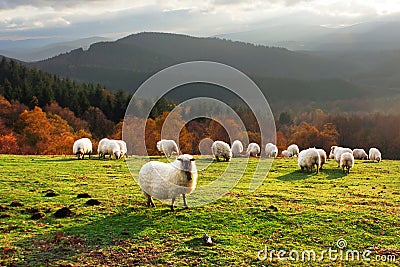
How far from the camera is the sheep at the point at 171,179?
1537 centimetres

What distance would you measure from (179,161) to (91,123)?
76641 millimetres

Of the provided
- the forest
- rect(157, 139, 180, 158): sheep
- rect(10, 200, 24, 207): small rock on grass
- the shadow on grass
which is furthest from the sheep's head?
the forest

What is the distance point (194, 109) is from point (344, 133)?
139 ft

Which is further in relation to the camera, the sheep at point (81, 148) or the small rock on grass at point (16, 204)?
the sheep at point (81, 148)

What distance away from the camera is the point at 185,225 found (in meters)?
13.9

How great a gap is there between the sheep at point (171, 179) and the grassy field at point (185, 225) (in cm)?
68

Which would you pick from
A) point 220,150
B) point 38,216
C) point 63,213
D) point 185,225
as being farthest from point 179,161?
point 220,150

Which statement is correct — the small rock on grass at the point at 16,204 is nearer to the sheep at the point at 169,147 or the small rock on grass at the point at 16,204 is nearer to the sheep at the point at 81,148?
the sheep at the point at 81,148

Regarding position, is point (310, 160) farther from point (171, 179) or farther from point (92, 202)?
point (92, 202)

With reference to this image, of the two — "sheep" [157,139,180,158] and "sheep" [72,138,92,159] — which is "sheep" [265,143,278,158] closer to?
"sheep" [157,139,180,158]

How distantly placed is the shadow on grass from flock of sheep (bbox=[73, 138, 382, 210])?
61 centimetres

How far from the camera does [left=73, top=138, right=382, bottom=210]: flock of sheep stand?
15.4 metres

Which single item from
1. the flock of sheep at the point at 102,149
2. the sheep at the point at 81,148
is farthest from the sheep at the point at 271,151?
the sheep at the point at 81,148

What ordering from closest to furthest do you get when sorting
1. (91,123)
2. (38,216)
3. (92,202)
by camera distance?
(38,216)
(92,202)
(91,123)
